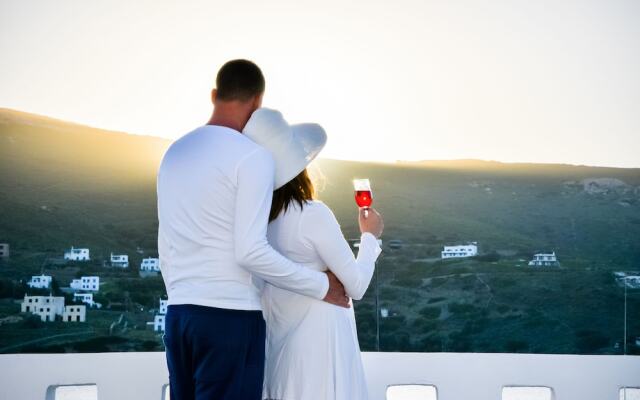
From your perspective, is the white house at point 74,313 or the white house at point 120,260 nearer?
the white house at point 74,313

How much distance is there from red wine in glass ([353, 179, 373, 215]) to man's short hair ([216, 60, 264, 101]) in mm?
392

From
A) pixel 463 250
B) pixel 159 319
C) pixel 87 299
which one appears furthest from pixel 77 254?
pixel 463 250

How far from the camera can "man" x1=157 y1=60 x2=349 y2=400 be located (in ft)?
5.17

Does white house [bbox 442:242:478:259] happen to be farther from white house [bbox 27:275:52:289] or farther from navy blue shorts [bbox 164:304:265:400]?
navy blue shorts [bbox 164:304:265:400]

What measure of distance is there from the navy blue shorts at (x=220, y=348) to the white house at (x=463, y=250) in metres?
20.4

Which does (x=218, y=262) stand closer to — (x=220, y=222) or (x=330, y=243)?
(x=220, y=222)

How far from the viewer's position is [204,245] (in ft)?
5.27

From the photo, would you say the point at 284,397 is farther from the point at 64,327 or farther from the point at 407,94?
the point at 407,94

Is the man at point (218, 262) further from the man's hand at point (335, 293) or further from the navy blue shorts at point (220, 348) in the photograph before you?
the man's hand at point (335, 293)

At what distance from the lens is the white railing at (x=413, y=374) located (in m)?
2.94

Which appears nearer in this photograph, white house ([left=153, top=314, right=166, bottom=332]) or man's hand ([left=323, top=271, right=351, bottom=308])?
man's hand ([left=323, top=271, right=351, bottom=308])

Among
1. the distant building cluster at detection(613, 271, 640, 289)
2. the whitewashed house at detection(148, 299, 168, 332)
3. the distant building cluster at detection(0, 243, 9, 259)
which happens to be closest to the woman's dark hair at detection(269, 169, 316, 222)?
the whitewashed house at detection(148, 299, 168, 332)

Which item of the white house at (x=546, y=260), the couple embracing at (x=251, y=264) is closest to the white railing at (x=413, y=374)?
the couple embracing at (x=251, y=264)

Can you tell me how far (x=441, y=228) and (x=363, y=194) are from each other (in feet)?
67.5
